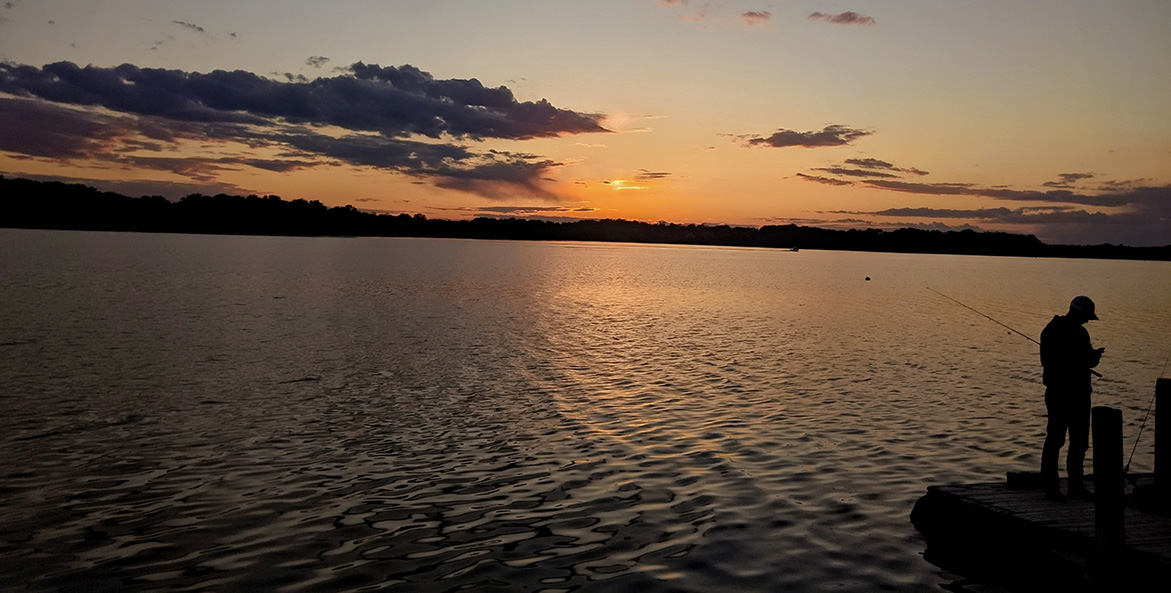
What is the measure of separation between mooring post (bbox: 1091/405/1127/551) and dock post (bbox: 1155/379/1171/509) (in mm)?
1669

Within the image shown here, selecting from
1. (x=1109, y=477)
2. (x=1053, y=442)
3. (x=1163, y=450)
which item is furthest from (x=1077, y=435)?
(x=1109, y=477)

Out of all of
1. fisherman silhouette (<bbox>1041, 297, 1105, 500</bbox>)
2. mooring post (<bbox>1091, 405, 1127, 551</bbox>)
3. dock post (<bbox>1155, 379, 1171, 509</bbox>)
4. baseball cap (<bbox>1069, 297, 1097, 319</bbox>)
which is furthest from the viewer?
baseball cap (<bbox>1069, 297, 1097, 319</bbox>)

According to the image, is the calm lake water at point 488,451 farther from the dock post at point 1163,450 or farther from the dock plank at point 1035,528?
the dock post at point 1163,450

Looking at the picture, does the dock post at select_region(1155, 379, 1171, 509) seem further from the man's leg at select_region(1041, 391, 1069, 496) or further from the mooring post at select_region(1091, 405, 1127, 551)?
the mooring post at select_region(1091, 405, 1127, 551)

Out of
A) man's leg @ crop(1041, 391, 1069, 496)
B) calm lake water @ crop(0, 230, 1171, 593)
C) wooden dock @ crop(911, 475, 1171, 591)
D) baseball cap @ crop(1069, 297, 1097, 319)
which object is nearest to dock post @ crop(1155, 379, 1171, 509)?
wooden dock @ crop(911, 475, 1171, 591)

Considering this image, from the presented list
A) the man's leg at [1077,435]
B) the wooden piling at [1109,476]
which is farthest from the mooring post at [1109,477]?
the man's leg at [1077,435]

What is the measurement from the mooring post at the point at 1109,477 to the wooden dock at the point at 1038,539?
6.4 inches

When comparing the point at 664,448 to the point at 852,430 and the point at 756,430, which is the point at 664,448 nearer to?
the point at 756,430

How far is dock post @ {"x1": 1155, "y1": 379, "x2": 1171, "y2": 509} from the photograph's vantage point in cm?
973

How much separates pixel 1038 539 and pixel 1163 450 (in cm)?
212

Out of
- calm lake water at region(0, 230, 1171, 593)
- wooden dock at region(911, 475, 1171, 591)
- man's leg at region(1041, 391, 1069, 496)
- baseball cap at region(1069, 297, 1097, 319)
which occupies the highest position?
baseball cap at region(1069, 297, 1097, 319)

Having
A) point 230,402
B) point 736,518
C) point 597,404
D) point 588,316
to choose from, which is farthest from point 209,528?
point 588,316

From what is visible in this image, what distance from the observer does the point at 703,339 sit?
120ft

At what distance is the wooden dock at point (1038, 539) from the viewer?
8.59 metres
